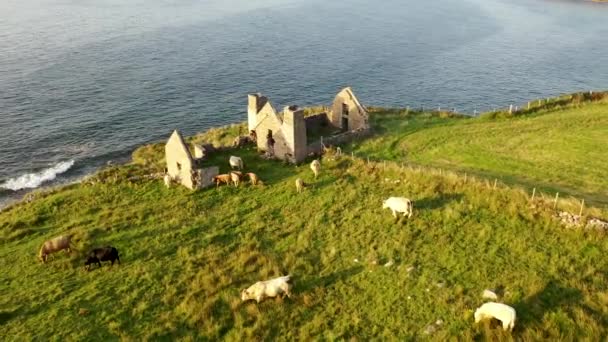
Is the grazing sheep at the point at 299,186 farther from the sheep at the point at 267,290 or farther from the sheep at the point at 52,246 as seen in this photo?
the sheep at the point at 52,246

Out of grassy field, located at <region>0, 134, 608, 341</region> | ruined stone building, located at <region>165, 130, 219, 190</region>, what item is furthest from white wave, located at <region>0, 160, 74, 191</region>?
ruined stone building, located at <region>165, 130, 219, 190</region>

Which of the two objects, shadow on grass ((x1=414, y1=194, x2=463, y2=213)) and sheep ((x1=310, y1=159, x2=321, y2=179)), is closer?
shadow on grass ((x1=414, y1=194, x2=463, y2=213))

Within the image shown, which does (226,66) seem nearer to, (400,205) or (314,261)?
(400,205)

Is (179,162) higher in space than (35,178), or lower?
higher

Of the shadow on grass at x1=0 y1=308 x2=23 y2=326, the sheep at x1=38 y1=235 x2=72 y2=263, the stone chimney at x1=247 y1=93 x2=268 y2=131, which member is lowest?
the shadow on grass at x1=0 y1=308 x2=23 y2=326

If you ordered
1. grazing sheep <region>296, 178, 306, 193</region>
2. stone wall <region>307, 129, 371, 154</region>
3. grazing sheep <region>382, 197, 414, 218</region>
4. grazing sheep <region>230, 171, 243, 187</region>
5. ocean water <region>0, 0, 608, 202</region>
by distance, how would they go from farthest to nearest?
ocean water <region>0, 0, 608, 202</region> < stone wall <region>307, 129, 371, 154</region> < grazing sheep <region>230, 171, 243, 187</region> < grazing sheep <region>296, 178, 306, 193</region> < grazing sheep <region>382, 197, 414, 218</region>

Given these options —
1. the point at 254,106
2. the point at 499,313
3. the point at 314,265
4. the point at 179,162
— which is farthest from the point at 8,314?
the point at 254,106

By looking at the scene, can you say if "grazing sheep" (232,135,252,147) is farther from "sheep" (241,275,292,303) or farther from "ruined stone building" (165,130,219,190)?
"sheep" (241,275,292,303)
